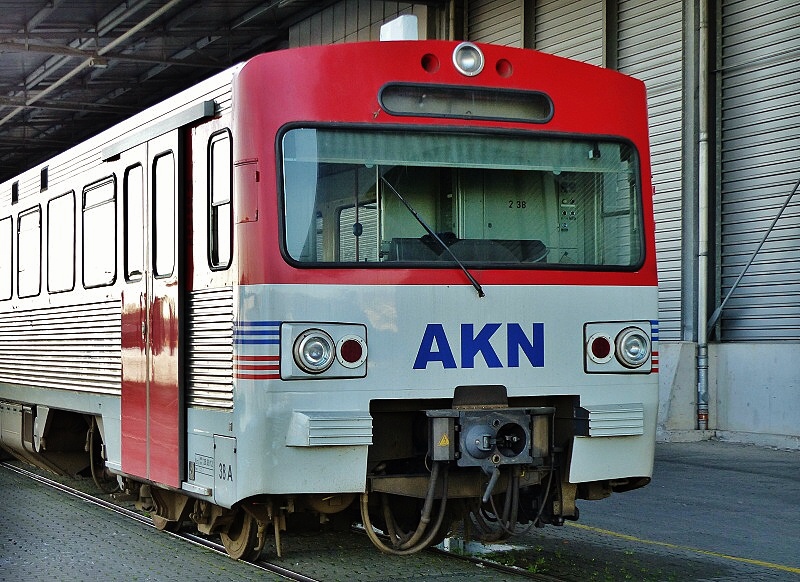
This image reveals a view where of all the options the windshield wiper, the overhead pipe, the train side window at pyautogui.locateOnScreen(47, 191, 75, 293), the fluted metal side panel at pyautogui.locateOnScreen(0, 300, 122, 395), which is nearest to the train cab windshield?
the windshield wiper

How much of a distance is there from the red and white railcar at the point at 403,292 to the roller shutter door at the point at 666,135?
10.0m

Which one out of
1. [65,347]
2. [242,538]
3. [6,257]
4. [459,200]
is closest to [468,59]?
[459,200]

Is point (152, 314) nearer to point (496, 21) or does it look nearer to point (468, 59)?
point (468, 59)

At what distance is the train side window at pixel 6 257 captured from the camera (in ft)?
42.9

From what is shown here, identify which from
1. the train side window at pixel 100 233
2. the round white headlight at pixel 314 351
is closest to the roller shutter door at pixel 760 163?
the train side window at pixel 100 233

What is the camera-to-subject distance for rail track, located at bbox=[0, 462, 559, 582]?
8086mm

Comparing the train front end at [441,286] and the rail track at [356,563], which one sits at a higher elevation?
the train front end at [441,286]

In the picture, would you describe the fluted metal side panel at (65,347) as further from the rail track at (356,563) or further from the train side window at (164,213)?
the rail track at (356,563)

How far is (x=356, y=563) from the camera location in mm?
8594

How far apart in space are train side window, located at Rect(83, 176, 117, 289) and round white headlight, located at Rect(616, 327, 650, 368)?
3.65 m

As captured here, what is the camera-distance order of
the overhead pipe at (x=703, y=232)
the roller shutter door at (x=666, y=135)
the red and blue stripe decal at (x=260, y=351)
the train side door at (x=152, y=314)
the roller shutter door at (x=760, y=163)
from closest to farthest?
the red and blue stripe decal at (x=260, y=351), the train side door at (x=152, y=314), the roller shutter door at (x=760, y=163), the overhead pipe at (x=703, y=232), the roller shutter door at (x=666, y=135)

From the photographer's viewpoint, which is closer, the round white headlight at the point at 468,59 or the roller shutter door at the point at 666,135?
the round white headlight at the point at 468,59

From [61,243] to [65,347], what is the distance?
3.03 feet

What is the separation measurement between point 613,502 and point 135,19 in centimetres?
1642
